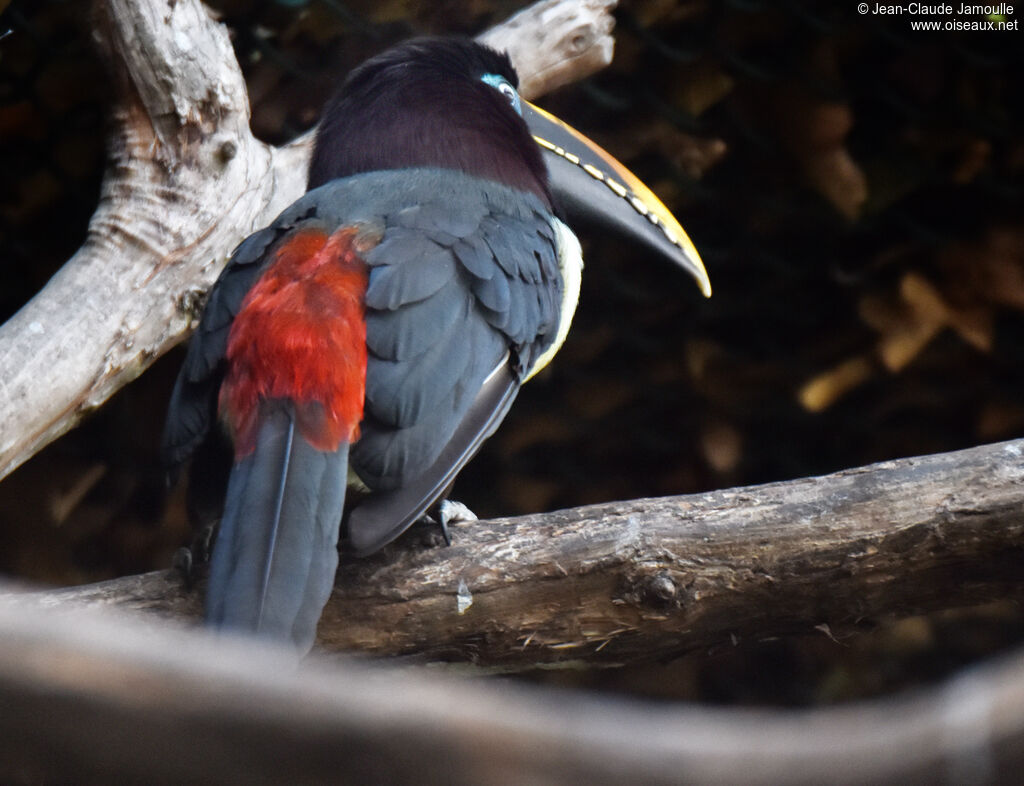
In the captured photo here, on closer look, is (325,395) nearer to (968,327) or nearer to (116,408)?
(116,408)

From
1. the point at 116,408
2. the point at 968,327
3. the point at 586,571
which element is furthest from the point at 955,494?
the point at 116,408

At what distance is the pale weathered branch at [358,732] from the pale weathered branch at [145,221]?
1.32 m

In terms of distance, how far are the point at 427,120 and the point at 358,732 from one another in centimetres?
166

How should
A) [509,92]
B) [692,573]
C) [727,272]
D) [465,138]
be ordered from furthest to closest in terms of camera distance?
[727,272], [509,92], [465,138], [692,573]

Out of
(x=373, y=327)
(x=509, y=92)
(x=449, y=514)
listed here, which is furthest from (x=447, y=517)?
(x=509, y=92)

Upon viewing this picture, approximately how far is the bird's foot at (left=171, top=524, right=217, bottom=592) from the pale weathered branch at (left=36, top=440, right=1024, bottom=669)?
2 centimetres

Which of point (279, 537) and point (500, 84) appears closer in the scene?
point (279, 537)

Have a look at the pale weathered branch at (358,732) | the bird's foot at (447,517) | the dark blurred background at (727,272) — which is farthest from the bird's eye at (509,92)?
the pale weathered branch at (358,732)

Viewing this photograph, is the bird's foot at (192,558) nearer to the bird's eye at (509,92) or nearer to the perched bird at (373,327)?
the perched bird at (373,327)

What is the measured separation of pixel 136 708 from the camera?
32 cm

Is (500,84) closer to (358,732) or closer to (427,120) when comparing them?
(427,120)

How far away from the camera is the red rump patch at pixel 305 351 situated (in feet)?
4.33

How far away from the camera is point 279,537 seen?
1.21 metres

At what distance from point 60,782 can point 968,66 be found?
86.7 inches
